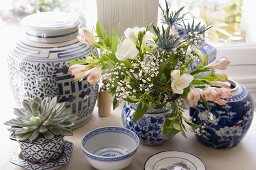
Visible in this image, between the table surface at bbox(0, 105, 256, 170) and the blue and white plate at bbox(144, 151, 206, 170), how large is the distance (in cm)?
3

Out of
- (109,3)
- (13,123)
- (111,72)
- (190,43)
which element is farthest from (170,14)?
(13,123)

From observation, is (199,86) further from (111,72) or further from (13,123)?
(13,123)

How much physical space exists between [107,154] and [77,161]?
7 centimetres

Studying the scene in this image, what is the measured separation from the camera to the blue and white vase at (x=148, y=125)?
0.91 m

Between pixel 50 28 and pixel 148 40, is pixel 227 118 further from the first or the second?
pixel 50 28

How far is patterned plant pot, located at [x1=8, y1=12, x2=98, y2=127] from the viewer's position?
3.10 feet

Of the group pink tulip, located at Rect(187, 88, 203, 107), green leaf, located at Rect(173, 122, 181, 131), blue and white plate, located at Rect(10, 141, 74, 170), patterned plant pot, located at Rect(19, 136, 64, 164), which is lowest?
blue and white plate, located at Rect(10, 141, 74, 170)

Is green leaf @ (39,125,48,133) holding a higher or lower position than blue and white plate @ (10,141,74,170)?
higher

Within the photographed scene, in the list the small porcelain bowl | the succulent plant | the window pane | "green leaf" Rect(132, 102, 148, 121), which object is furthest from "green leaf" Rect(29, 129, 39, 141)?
the window pane

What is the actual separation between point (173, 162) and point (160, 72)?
22 centimetres

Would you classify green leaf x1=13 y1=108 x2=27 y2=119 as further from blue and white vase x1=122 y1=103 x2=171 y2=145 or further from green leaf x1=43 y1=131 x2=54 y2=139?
blue and white vase x1=122 y1=103 x2=171 y2=145

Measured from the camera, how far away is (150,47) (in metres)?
0.86

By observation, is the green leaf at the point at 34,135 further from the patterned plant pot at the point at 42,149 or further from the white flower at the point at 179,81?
the white flower at the point at 179,81

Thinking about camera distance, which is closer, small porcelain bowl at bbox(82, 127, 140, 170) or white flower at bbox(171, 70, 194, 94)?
white flower at bbox(171, 70, 194, 94)
